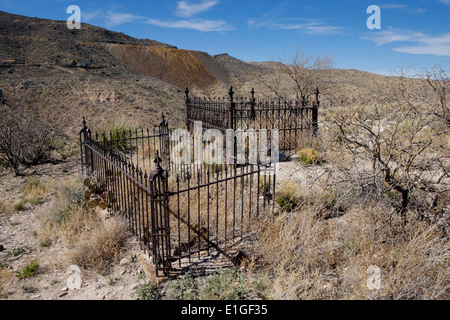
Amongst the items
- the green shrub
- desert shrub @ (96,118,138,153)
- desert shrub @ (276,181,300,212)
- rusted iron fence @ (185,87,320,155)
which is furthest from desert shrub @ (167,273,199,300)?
rusted iron fence @ (185,87,320,155)

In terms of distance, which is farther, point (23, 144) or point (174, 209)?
point (23, 144)

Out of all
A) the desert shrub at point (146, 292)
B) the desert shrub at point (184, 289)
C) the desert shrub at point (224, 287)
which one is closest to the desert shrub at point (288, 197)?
the desert shrub at point (224, 287)

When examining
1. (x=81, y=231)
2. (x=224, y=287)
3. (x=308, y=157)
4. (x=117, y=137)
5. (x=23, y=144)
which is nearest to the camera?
(x=224, y=287)

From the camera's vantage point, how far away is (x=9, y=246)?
461 cm

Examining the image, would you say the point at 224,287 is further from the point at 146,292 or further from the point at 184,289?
the point at 146,292

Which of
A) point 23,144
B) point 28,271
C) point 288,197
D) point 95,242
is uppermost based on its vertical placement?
point 23,144

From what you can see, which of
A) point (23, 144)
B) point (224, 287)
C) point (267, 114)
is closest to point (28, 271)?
point (224, 287)

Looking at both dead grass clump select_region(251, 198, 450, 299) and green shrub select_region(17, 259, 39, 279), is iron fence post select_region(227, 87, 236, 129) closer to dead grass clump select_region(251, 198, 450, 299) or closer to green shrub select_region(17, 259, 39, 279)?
dead grass clump select_region(251, 198, 450, 299)

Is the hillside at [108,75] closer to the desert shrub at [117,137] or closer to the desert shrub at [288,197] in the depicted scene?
the desert shrub at [288,197]

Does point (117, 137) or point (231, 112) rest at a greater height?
point (231, 112)

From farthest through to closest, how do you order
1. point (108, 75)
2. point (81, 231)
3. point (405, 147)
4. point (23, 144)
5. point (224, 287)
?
point (108, 75) → point (23, 144) → point (81, 231) → point (405, 147) → point (224, 287)

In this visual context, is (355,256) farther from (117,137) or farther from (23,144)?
(23,144)
